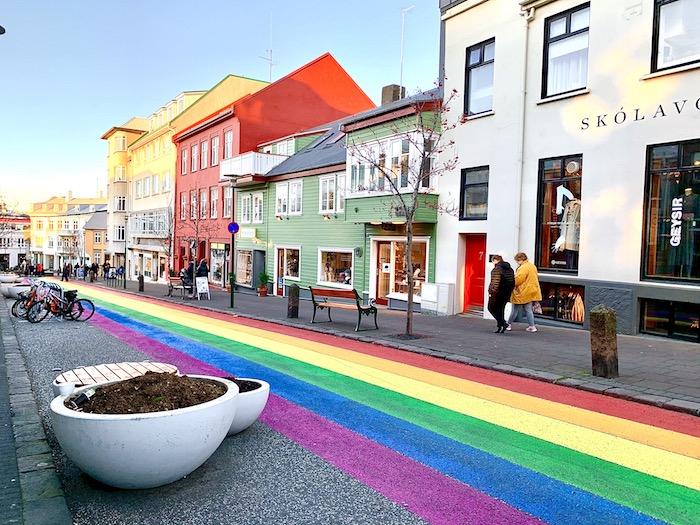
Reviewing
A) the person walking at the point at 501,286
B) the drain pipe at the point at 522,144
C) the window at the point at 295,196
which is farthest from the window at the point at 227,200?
the person walking at the point at 501,286

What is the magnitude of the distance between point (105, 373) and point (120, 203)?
5542 centimetres

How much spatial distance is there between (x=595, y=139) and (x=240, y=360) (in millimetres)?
9206

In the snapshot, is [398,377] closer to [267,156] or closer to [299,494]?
[299,494]

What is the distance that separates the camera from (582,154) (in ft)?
42.7

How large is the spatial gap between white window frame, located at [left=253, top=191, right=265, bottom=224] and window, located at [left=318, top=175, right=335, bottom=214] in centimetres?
623

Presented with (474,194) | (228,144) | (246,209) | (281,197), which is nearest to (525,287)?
(474,194)

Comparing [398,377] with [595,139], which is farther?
[595,139]

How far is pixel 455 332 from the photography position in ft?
41.7

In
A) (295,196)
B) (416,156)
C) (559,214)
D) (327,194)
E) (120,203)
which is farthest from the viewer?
(120,203)

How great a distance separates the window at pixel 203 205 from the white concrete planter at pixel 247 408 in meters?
33.1

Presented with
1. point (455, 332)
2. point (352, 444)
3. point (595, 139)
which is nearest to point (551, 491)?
point (352, 444)

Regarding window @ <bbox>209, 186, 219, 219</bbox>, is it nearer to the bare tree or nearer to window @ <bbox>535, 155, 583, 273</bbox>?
the bare tree

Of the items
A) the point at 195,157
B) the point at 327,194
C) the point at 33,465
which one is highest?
the point at 195,157

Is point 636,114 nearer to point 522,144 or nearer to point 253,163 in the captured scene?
point 522,144
